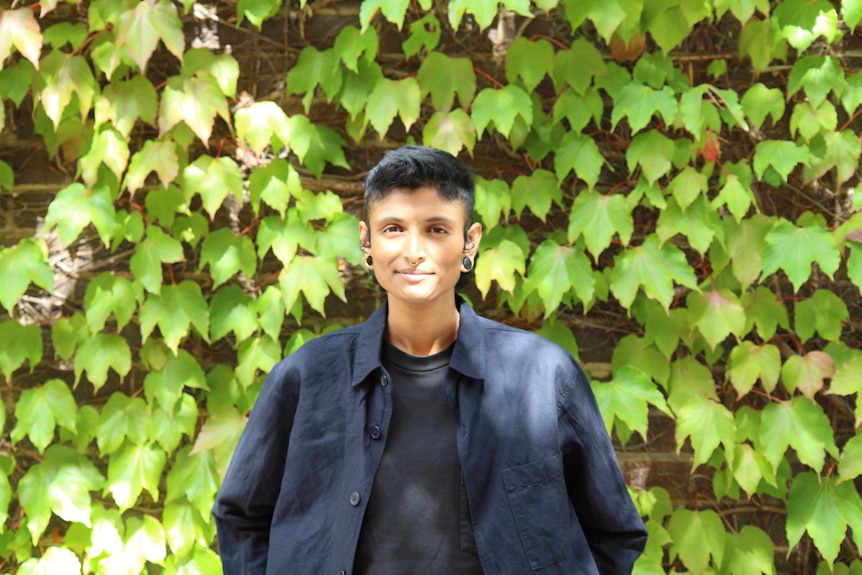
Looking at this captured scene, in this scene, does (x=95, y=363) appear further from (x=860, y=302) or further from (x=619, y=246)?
(x=860, y=302)

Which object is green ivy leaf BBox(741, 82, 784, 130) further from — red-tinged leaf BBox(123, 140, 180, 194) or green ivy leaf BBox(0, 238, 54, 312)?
green ivy leaf BBox(0, 238, 54, 312)

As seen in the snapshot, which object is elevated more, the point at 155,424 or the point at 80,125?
the point at 80,125

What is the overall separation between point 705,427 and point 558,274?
1.80 feet

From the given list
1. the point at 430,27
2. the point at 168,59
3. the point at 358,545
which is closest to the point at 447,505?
the point at 358,545

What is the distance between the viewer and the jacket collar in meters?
1.44

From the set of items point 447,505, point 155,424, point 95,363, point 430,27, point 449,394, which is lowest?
point 155,424

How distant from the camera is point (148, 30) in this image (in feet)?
7.69

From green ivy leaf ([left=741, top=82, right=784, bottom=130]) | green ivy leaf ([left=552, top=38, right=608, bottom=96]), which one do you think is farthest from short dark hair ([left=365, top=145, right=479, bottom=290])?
green ivy leaf ([left=741, top=82, right=784, bottom=130])

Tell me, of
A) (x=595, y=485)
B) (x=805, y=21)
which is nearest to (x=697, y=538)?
(x=595, y=485)

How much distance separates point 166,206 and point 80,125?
0.32 metres

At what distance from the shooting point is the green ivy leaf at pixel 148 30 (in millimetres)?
2334

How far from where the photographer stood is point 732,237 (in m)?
2.54

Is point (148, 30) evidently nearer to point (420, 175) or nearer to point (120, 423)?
point (120, 423)

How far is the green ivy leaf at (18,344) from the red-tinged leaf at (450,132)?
119 centimetres
